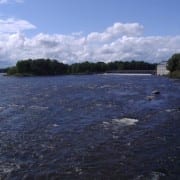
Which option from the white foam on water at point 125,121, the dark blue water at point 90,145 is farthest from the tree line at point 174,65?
the white foam on water at point 125,121

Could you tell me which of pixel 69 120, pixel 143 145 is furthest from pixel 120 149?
pixel 69 120

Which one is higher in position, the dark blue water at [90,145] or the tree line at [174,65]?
the tree line at [174,65]

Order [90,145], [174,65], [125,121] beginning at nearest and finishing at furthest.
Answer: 1. [90,145]
2. [125,121]
3. [174,65]

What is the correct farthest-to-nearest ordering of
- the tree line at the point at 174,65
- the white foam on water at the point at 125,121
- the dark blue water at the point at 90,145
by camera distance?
1. the tree line at the point at 174,65
2. the white foam on water at the point at 125,121
3. the dark blue water at the point at 90,145

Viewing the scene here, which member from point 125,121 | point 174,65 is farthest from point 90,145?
point 174,65

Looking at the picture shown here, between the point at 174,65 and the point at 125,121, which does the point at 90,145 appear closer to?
the point at 125,121

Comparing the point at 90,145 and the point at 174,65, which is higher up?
the point at 174,65

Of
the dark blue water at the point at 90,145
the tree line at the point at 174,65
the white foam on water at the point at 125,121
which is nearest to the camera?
the dark blue water at the point at 90,145

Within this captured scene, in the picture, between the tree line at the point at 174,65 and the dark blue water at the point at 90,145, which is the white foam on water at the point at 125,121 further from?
the tree line at the point at 174,65

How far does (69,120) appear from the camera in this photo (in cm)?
3494

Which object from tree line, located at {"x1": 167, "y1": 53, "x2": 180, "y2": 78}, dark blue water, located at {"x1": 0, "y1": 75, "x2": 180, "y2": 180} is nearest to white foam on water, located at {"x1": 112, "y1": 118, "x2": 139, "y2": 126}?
dark blue water, located at {"x1": 0, "y1": 75, "x2": 180, "y2": 180}

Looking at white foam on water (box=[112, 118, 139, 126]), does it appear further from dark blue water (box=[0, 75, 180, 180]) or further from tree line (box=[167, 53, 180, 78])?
tree line (box=[167, 53, 180, 78])

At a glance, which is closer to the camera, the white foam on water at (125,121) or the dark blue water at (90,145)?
the dark blue water at (90,145)

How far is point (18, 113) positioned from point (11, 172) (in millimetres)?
21872
